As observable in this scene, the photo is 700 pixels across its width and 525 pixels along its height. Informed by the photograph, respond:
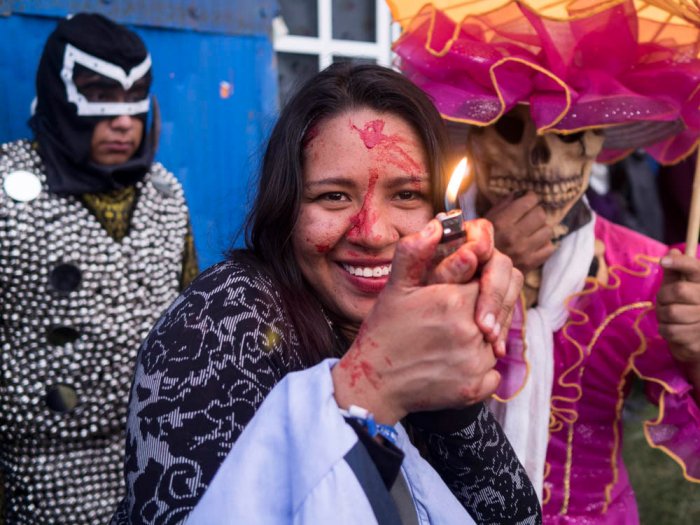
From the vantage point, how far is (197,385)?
1170 millimetres

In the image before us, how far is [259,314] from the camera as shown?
1.32 m

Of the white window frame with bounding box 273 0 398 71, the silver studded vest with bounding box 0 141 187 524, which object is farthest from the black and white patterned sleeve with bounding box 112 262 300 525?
the white window frame with bounding box 273 0 398 71

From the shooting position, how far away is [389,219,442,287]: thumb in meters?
1.00

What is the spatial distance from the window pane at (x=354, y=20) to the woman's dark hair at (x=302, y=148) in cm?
333

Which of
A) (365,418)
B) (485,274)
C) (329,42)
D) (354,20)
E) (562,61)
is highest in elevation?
(354,20)

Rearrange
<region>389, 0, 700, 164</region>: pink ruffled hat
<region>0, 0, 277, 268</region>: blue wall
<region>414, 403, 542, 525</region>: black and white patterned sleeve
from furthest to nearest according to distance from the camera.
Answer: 1. <region>0, 0, 277, 268</region>: blue wall
2. <region>389, 0, 700, 164</region>: pink ruffled hat
3. <region>414, 403, 542, 525</region>: black and white patterned sleeve

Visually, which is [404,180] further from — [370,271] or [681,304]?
[681,304]

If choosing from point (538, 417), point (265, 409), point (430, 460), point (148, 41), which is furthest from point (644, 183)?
point (265, 409)

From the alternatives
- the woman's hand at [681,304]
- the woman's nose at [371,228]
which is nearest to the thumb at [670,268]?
the woman's hand at [681,304]

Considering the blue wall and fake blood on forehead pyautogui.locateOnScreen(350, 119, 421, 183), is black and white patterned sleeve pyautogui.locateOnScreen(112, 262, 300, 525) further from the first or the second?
the blue wall

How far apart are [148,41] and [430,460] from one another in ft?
9.79

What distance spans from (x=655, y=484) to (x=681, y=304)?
3.56 metres

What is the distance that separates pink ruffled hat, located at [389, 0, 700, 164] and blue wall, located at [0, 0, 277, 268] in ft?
5.56

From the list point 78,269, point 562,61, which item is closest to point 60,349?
point 78,269
